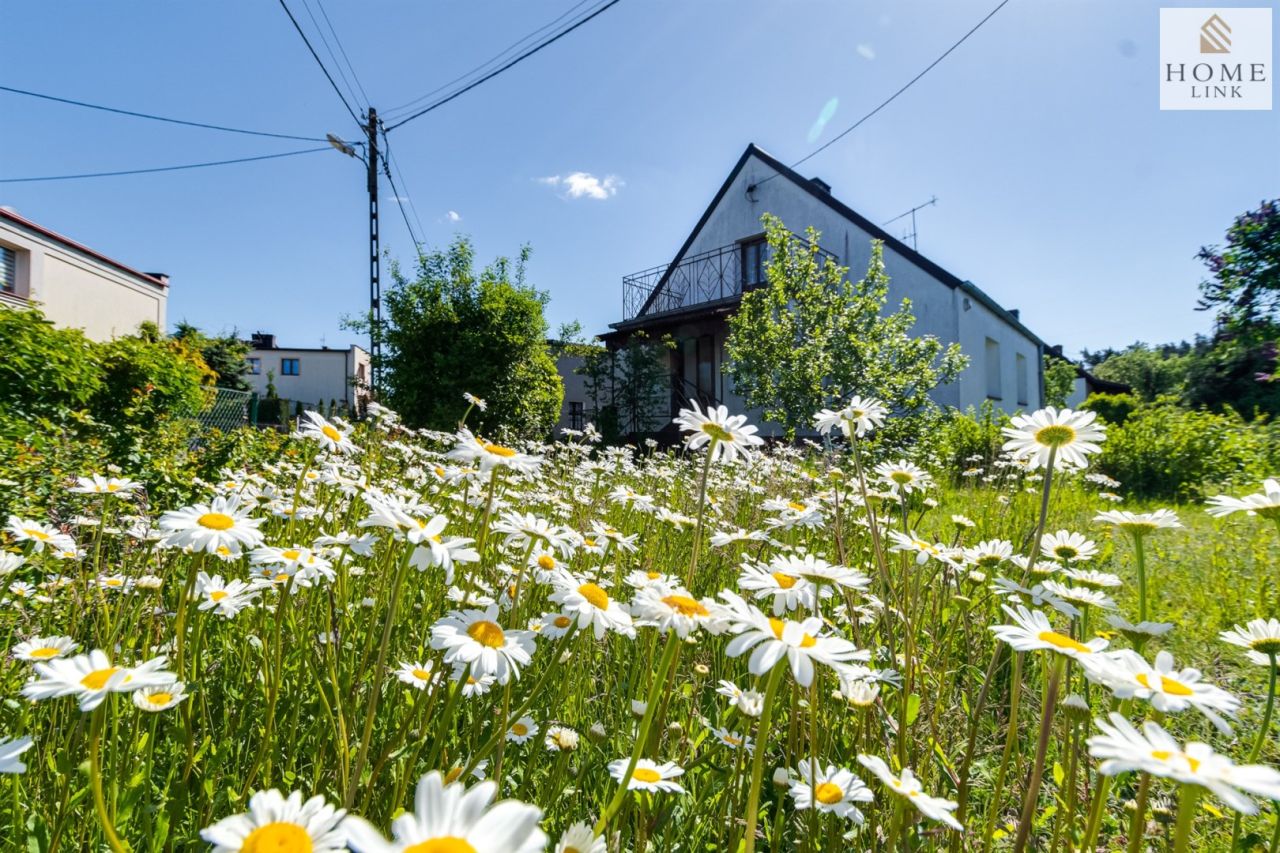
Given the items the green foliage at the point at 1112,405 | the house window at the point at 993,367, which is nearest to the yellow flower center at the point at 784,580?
the house window at the point at 993,367

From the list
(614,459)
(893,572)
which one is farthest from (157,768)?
(614,459)

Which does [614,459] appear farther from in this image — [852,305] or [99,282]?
[99,282]

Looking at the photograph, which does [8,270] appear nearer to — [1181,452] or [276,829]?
[276,829]

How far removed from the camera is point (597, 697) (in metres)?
1.87

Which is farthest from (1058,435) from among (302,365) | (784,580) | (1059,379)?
(302,365)

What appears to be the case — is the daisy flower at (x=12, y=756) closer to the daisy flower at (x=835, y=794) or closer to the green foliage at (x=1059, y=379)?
the daisy flower at (x=835, y=794)

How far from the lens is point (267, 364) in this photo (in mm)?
40781

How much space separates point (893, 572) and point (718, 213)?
16398 mm

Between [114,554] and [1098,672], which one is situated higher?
[1098,672]

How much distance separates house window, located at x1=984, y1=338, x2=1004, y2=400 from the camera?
1586 cm

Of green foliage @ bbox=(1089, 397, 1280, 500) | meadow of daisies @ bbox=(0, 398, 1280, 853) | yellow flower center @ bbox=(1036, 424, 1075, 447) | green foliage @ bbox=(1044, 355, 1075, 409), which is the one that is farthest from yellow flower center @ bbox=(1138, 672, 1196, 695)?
green foliage @ bbox=(1044, 355, 1075, 409)

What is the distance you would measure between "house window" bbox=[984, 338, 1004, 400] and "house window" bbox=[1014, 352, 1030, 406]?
261cm

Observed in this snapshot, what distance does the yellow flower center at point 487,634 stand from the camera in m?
1.02

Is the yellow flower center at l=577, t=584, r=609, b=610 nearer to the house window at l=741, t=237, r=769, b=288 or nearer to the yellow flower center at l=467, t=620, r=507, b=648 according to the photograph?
Result: the yellow flower center at l=467, t=620, r=507, b=648
